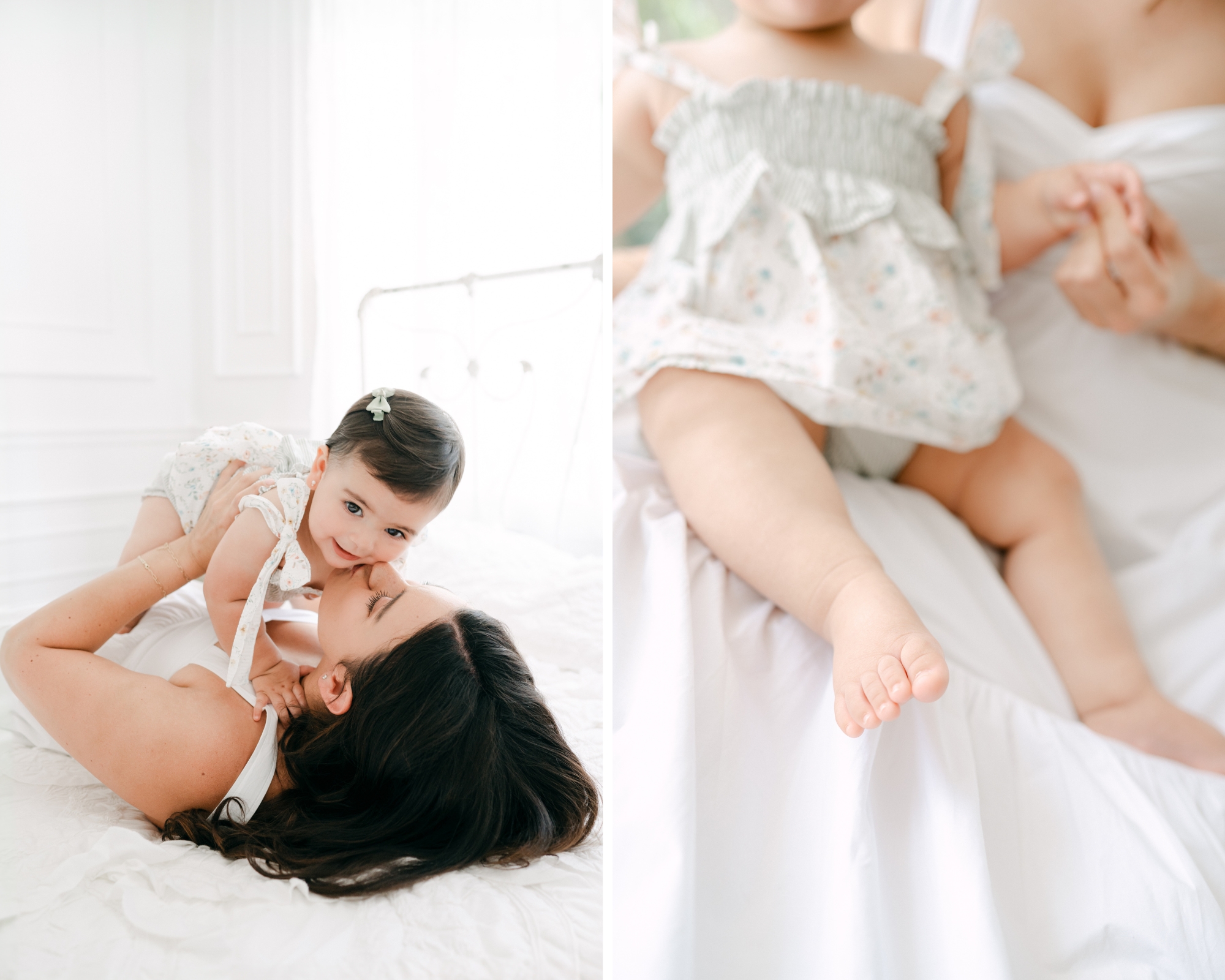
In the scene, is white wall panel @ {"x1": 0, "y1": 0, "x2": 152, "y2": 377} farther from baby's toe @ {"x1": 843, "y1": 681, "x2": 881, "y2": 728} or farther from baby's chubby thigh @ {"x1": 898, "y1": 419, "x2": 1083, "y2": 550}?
baby's chubby thigh @ {"x1": 898, "y1": 419, "x2": 1083, "y2": 550}

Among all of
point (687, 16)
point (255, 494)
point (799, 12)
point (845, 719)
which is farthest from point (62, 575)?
point (687, 16)

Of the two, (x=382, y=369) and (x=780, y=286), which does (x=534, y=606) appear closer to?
(x=382, y=369)

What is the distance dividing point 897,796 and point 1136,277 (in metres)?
0.78

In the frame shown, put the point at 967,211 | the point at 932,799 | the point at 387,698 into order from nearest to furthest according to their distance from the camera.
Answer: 1. the point at 387,698
2. the point at 932,799
3. the point at 967,211

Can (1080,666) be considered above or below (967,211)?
below

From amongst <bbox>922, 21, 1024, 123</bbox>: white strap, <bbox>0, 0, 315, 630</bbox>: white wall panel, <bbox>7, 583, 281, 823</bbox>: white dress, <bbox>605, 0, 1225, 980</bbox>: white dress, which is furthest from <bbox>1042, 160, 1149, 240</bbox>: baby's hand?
<bbox>7, 583, 281, 823</bbox>: white dress

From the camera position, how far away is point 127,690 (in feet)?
1.32

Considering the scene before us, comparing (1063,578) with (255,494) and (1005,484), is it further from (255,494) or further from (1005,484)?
(255,494)

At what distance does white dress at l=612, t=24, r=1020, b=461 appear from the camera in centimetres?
89

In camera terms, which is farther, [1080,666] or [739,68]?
[739,68]

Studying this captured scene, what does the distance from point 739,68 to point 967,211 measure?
0.37 metres

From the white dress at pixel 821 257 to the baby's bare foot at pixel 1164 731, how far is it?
33 cm

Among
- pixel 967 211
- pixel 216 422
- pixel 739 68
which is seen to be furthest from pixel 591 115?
pixel 967 211

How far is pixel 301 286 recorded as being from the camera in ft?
1.43
